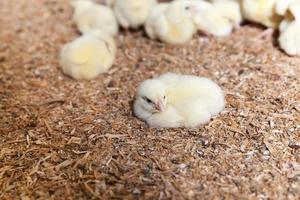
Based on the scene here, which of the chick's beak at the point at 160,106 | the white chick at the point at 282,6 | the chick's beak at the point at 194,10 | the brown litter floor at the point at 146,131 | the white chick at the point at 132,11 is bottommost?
the brown litter floor at the point at 146,131

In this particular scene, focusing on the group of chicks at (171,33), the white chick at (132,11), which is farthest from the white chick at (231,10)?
the white chick at (132,11)

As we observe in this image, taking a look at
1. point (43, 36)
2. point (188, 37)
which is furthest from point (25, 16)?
point (188, 37)

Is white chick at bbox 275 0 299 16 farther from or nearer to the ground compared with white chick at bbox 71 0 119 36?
farther from the ground

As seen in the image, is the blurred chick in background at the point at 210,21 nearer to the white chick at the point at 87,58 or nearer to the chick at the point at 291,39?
the chick at the point at 291,39

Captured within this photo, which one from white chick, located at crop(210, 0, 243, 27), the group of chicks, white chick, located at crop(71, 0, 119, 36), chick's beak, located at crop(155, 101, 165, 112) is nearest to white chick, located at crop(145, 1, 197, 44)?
the group of chicks

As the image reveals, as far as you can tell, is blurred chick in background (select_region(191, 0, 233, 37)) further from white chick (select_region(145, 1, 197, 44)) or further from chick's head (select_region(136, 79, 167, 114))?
chick's head (select_region(136, 79, 167, 114))

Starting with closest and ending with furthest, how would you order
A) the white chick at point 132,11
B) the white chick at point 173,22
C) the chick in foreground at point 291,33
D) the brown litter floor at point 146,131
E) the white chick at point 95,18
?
the brown litter floor at point 146,131, the chick in foreground at point 291,33, the white chick at point 173,22, the white chick at point 132,11, the white chick at point 95,18

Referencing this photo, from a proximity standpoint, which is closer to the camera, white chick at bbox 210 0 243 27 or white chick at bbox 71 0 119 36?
white chick at bbox 210 0 243 27
